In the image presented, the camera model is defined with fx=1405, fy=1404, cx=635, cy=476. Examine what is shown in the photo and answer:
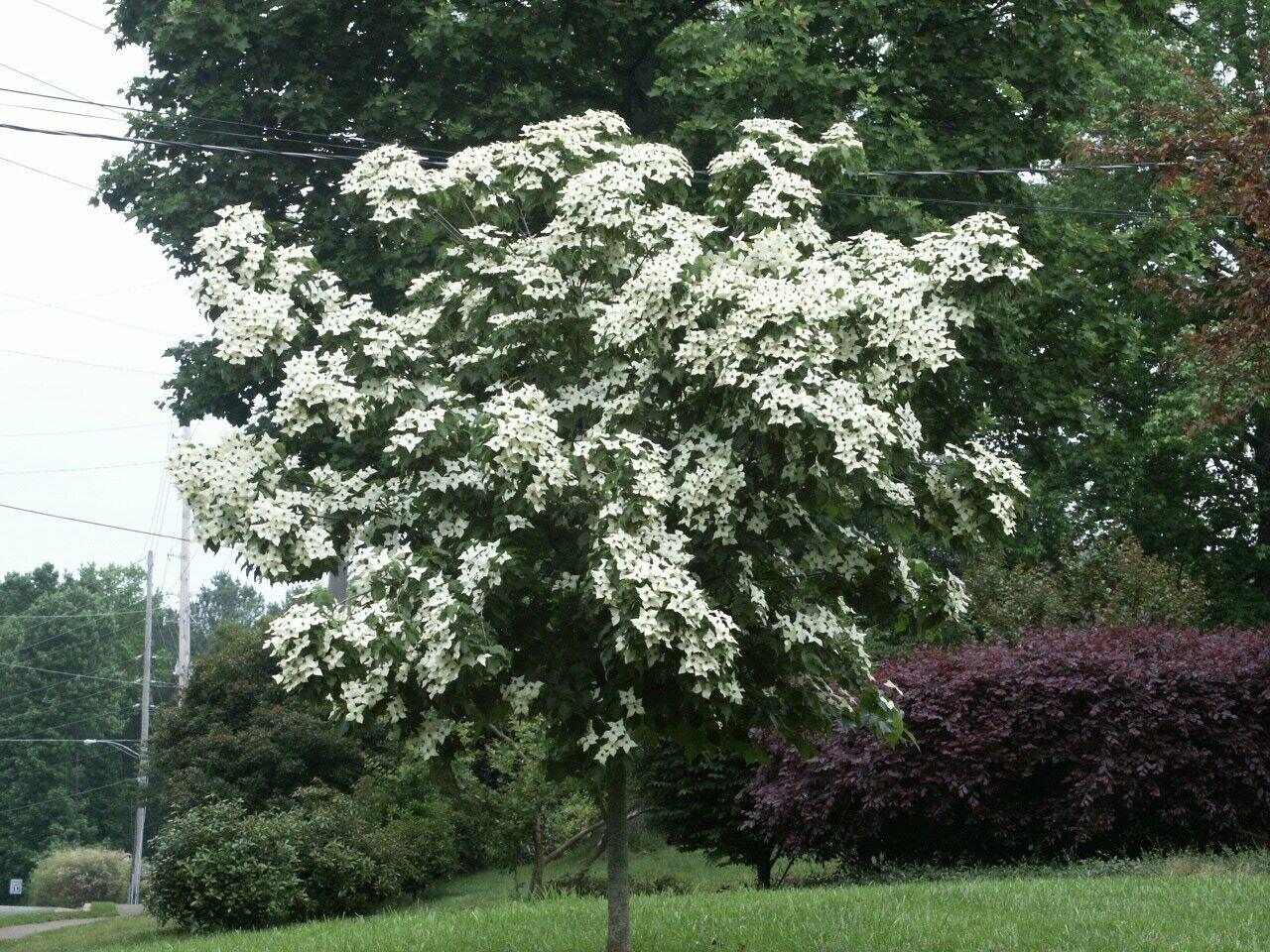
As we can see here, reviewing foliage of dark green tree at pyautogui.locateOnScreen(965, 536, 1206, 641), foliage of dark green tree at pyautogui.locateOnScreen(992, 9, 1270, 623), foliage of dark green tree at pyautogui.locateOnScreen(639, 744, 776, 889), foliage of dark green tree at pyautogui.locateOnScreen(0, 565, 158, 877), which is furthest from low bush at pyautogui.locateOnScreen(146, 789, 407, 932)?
foliage of dark green tree at pyautogui.locateOnScreen(0, 565, 158, 877)

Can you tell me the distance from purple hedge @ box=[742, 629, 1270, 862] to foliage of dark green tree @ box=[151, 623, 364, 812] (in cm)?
811

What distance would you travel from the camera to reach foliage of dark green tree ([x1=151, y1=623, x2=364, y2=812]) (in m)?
18.8

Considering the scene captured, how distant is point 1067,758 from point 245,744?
11291mm

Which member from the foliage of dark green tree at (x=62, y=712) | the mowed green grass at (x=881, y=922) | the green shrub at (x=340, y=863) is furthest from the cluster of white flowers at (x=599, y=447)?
the foliage of dark green tree at (x=62, y=712)

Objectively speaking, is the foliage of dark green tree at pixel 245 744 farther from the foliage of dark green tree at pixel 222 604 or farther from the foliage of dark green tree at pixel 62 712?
the foliage of dark green tree at pixel 222 604

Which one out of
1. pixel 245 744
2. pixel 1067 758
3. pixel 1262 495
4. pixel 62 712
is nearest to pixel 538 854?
pixel 1067 758

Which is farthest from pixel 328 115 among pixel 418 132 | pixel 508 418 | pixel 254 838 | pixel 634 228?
pixel 508 418

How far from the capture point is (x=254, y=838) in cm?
1472

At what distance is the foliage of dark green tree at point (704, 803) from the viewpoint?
14.2 m

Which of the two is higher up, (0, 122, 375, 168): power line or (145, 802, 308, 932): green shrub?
(0, 122, 375, 168): power line

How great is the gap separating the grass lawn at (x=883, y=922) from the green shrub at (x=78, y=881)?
39829 mm

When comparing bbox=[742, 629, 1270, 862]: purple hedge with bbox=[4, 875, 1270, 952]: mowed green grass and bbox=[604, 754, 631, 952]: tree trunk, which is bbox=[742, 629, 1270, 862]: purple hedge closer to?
bbox=[4, 875, 1270, 952]: mowed green grass

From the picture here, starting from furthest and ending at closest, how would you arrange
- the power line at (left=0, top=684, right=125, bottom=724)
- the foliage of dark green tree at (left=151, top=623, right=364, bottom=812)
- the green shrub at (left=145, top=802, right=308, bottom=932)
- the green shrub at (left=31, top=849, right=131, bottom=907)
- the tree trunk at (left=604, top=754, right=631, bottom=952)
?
the power line at (left=0, top=684, right=125, bottom=724) < the green shrub at (left=31, top=849, right=131, bottom=907) < the foliage of dark green tree at (left=151, top=623, right=364, bottom=812) < the green shrub at (left=145, top=802, right=308, bottom=932) < the tree trunk at (left=604, top=754, right=631, bottom=952)

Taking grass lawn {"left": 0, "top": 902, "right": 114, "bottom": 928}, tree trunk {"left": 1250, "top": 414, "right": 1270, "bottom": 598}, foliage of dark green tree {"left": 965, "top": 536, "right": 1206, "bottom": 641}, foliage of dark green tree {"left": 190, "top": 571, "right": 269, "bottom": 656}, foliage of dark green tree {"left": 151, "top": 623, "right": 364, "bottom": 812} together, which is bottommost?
grass lawn {"left": 0, "top": 902, "right": 114, "bottom": 928}
